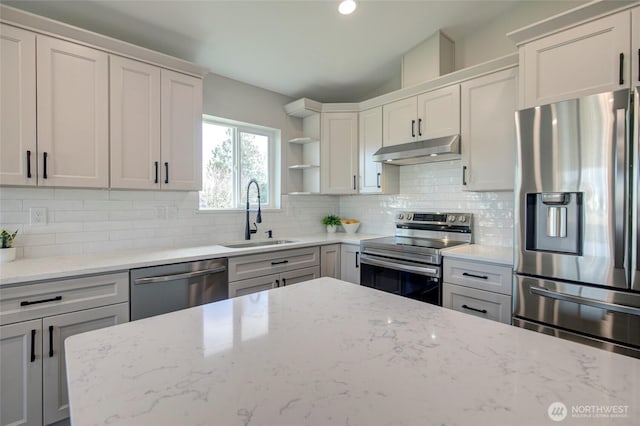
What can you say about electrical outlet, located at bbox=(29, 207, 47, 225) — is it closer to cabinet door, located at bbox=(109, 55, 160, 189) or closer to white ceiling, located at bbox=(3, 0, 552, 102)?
cabinet door, located at bbox=(109, 55, 160, 189)

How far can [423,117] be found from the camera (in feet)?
9.51

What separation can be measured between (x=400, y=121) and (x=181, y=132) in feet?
6.50

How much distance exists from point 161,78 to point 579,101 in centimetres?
273

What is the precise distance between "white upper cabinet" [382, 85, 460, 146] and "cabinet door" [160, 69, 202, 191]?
5.85ft

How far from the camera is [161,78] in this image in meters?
2.38

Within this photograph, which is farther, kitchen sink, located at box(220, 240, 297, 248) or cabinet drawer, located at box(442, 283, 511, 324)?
kitchen sink, located at box(220, 240, 297, 248)

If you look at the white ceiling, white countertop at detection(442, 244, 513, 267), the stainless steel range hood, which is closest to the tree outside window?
the white ceiling

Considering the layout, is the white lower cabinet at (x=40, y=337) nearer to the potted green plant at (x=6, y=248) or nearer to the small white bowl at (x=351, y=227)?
the potted green plant at (x=6, y=248)

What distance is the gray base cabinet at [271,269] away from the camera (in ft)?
8.12

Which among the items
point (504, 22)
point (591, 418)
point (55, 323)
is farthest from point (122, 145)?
point (504, 22)

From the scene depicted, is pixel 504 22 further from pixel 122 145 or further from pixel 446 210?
pixel 122 145

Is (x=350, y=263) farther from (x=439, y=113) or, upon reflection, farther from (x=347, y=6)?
(x=347, y=6)

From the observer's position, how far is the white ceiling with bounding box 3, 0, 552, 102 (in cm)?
219

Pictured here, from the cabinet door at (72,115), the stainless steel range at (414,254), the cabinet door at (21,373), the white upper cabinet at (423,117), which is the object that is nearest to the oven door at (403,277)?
the stainless steel range at (414,254)
